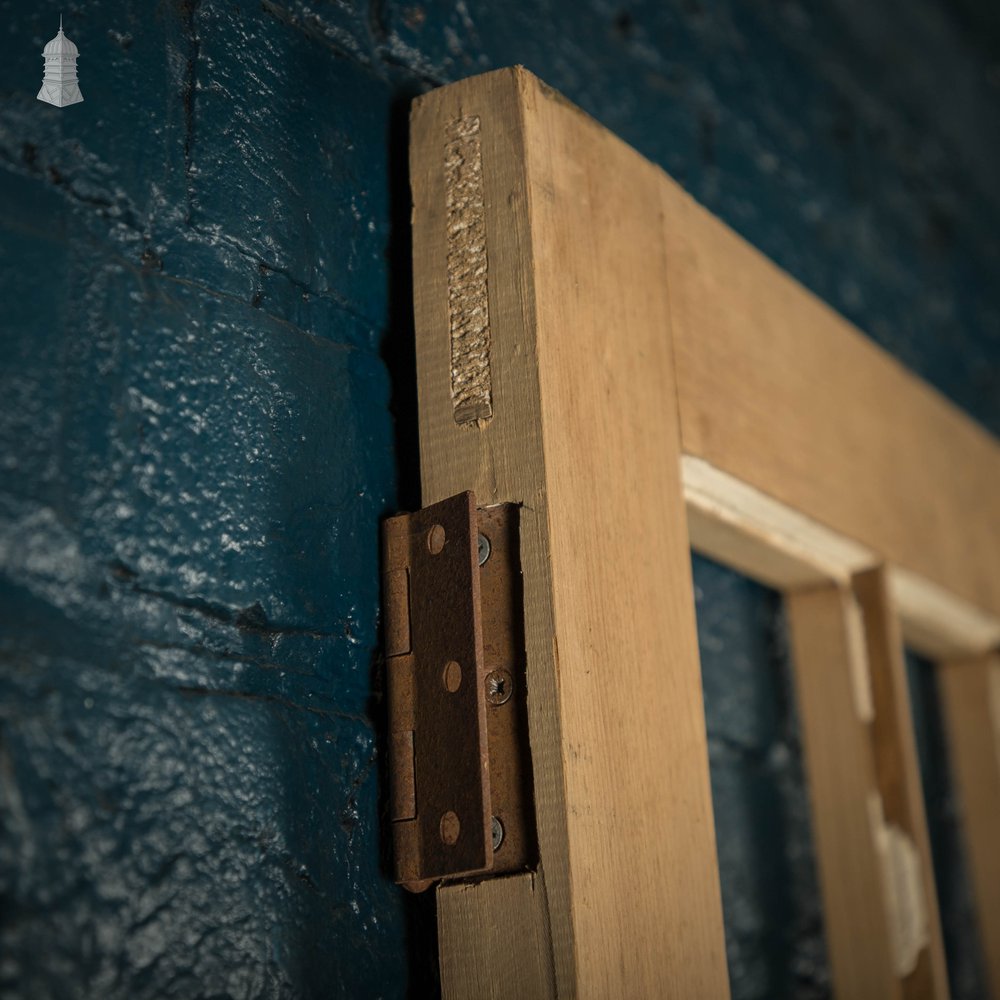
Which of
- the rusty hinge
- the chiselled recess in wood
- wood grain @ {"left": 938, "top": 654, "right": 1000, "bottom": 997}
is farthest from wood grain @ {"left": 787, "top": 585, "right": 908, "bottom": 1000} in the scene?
the rusty hinge

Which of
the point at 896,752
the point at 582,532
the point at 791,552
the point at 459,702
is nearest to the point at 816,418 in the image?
the point at 791,552

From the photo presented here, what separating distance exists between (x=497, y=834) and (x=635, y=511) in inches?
9.3

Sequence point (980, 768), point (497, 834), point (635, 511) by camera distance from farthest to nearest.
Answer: point (980, 768) → point (635, 511) → point (497, 834)

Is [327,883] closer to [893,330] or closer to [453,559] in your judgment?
[453,559]

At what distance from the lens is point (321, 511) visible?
2.62 feet

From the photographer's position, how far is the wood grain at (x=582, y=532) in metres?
0.72

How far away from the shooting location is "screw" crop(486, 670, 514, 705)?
0.75m

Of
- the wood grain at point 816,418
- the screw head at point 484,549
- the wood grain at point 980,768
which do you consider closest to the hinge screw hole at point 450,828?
the screw head at point 484,549

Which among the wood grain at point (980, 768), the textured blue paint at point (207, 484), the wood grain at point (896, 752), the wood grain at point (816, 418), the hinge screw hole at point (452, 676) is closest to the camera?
the textured blue paint at point (207, 484)

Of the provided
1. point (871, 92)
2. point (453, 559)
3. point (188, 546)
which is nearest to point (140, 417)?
point (188, 546)

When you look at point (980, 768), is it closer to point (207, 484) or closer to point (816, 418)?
point (816, 418)

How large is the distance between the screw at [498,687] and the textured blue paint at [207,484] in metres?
0.09

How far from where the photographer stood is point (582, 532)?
788mm

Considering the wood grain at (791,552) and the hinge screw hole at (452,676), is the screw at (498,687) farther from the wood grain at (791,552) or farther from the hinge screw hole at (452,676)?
the wood grain at (791,552)
